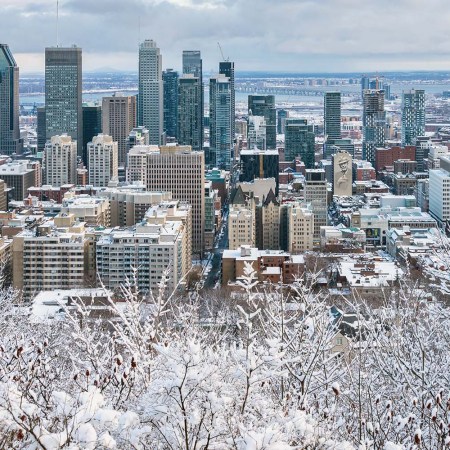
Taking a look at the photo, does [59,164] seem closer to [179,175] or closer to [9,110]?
[179,175]

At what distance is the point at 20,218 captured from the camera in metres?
28.3

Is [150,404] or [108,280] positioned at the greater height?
[150,404]

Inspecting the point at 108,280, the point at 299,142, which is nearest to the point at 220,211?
the point at 108,280

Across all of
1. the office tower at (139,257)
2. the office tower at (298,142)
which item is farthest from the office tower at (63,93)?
the office tower at (139,257)

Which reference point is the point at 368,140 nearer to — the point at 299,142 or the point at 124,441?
the point at 299,142

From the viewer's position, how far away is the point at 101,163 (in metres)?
43.6

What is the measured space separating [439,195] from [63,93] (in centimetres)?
2804

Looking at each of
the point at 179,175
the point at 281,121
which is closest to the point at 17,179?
the point at 179,175

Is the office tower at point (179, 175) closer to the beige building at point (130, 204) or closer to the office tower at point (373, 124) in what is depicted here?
the beige building at point (130, 204)

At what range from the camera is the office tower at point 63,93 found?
57.5m

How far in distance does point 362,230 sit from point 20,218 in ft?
35.6

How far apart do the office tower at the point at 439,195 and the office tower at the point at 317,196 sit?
4.32m

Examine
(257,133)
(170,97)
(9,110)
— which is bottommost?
(257,133)

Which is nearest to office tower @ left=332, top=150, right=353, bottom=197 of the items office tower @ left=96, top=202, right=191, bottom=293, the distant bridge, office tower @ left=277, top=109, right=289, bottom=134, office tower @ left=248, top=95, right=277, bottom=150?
office tower @ left=96, top=202, right=191, bottom=293
